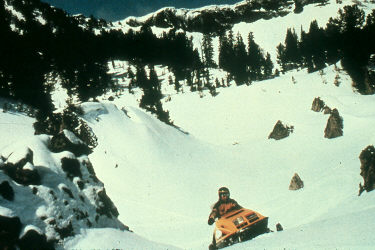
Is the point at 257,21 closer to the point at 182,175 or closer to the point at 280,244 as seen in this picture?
the point at 182,175

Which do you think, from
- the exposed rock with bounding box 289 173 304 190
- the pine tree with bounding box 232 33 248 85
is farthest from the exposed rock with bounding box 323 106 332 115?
the pine tree with bounding box 232 33 248 85

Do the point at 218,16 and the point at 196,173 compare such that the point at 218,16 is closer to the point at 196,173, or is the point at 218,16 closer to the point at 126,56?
the point at 126,56

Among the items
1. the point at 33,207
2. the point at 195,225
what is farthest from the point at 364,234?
the point at 195,225

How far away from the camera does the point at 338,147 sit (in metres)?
25.6

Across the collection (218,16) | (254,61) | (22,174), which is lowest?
(254,61)

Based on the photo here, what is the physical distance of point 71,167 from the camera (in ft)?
39.3

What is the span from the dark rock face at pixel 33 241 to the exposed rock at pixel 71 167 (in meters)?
3.35

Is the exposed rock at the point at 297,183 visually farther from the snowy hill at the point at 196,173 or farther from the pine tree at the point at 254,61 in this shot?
the pine tree at the point at 254,61

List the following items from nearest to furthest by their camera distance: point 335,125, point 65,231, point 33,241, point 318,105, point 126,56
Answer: point 33,241
point 65,231
point 335,125
point 318,105
point 126,56

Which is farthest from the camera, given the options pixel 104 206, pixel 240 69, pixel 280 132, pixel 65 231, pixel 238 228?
pixel 240 69

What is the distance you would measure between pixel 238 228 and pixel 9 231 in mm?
5597

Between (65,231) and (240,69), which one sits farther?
(240,69)

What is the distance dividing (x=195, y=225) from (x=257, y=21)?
122 meters

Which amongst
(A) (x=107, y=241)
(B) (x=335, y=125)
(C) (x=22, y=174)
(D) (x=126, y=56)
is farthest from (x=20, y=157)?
(D) (x=126, y=56)
